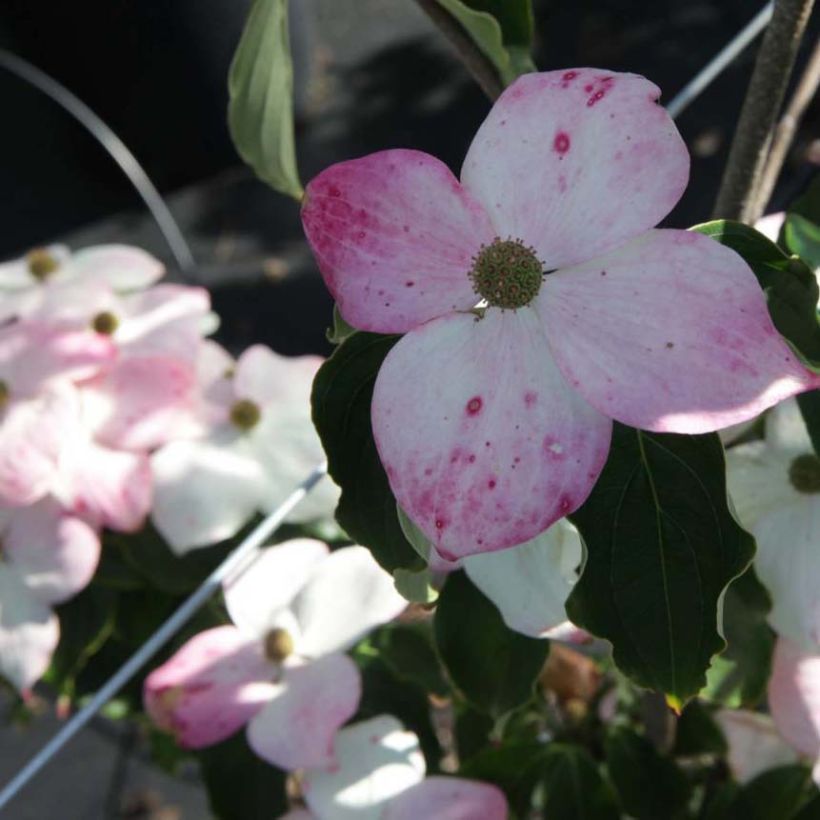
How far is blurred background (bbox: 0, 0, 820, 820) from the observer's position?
2035mm

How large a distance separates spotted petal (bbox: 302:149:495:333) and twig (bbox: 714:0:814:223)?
0.17m

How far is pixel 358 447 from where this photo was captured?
0.44m

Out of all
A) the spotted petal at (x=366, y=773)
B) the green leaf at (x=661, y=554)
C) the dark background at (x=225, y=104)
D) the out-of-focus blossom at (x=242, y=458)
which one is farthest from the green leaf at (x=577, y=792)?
the dark background at (x=225, y=104)

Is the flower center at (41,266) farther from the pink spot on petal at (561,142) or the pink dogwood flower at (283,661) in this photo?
the pink spot on petal at (561,142)

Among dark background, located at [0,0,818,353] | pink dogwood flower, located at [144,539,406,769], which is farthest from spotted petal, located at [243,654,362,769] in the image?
dark background, located at [0,0,818,353]

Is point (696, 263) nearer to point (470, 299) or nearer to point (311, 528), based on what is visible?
point (470, 299)

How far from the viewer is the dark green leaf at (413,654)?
0.79 meters

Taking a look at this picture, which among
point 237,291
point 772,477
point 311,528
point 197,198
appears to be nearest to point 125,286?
point 311,528

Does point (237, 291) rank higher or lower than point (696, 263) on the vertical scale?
lower

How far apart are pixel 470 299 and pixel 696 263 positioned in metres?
0.07

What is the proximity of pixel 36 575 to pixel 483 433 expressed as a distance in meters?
0.45

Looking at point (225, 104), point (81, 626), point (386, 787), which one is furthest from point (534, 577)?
point (225, 104)

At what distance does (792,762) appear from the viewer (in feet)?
2.33

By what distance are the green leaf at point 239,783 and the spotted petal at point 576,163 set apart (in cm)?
47
